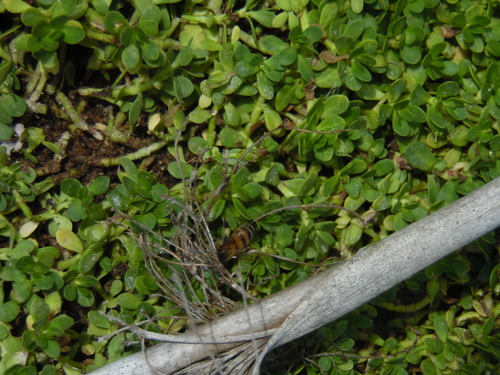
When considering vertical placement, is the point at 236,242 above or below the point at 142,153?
below

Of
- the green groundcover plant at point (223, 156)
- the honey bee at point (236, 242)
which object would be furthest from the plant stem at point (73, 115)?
the honey bee at point (236, 242)

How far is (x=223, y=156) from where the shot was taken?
196 centimetres

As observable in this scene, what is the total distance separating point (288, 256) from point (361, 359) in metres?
0.57

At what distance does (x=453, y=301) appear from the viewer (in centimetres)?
220

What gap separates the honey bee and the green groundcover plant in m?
0.04

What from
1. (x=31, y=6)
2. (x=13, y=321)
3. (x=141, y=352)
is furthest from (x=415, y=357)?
(x=31, y=6)

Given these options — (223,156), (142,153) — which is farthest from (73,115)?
(223,156)

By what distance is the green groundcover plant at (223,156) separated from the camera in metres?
1.86

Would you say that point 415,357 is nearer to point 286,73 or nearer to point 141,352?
point 141,352

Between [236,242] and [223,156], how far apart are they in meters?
0.33

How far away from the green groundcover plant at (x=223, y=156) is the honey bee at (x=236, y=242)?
0.14 ft

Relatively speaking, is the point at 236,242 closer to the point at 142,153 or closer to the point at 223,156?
the point at 223,156

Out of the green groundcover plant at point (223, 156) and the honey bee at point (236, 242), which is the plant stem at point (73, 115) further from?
the honey bee at point (236, 242)

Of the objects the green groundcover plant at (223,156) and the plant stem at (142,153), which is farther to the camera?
the plant stem at (142,153)
